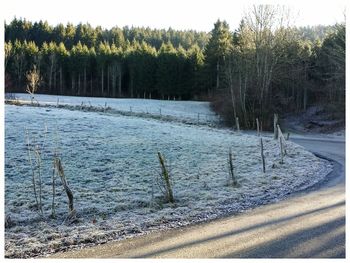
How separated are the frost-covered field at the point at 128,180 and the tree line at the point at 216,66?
17351mm

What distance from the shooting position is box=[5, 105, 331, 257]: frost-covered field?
8867 millimetres

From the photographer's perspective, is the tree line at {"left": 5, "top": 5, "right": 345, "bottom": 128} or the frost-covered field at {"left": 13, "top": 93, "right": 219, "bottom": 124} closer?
the tree line at {"left": 5, "top": 5, "right": 345, "bottom": 128}

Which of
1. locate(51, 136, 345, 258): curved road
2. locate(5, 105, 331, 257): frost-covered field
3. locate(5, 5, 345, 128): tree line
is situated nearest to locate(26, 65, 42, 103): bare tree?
locate(5, 5, 345, 128): tree line

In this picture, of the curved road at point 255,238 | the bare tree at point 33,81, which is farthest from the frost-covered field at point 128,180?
→ the bare tree at point 33,81

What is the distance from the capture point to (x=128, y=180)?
1376 cm

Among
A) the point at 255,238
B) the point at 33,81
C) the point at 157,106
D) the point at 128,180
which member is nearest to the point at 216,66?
the point at 157,106

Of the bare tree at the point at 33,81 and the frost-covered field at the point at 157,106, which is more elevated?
the bare tree at the point at 33,81

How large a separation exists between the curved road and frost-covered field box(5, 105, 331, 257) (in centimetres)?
62

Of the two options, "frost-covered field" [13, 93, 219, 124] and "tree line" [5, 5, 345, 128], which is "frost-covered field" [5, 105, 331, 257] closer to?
"tree line" [5, 5, 345, 128]

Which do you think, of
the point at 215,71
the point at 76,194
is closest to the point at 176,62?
the point at 215,71

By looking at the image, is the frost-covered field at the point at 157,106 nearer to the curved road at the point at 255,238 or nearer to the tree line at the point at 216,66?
the tree line at the point at 216,66

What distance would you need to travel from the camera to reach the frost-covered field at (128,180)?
349 inches

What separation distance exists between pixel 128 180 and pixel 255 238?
6.79 metres

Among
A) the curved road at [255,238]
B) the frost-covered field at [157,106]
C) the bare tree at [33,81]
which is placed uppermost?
the bare tree at [33,81]
